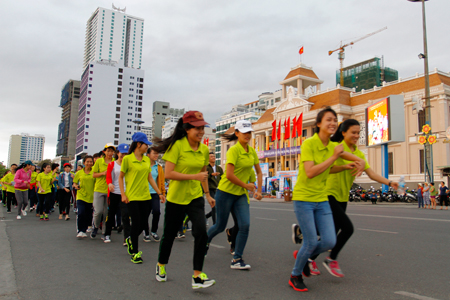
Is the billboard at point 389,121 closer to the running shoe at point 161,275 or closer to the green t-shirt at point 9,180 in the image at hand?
the green t-shirt at point 9,180

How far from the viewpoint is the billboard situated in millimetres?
23422

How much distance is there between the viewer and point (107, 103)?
106188mm

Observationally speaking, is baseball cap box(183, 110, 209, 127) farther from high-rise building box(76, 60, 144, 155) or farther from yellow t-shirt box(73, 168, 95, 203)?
high-rise building box(76, 60, 144, 155)

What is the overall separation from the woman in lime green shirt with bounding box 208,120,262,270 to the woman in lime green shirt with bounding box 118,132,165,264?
126cm

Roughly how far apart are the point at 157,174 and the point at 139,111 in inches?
4278

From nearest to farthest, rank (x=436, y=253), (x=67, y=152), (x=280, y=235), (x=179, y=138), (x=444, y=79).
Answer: (x=179, y=138) → (x=436, y=253) → (x=280, y=235) → (x=444, y=79) → (x=67, y=152)

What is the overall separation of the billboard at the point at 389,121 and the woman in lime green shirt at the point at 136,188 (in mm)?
21591

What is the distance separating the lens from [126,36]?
138 metres

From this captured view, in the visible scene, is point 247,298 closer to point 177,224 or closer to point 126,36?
point 177,224

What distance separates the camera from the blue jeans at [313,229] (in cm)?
362

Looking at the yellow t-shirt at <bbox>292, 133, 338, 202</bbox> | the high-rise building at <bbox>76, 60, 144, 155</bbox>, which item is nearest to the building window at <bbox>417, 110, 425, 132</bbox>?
the yellow t-shirt at <bbox>292, 133, 338, 202</bbox>

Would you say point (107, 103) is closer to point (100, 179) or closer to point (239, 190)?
point (100, 179)

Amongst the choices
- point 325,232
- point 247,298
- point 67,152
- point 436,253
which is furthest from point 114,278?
point 67,152

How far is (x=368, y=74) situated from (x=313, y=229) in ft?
298
